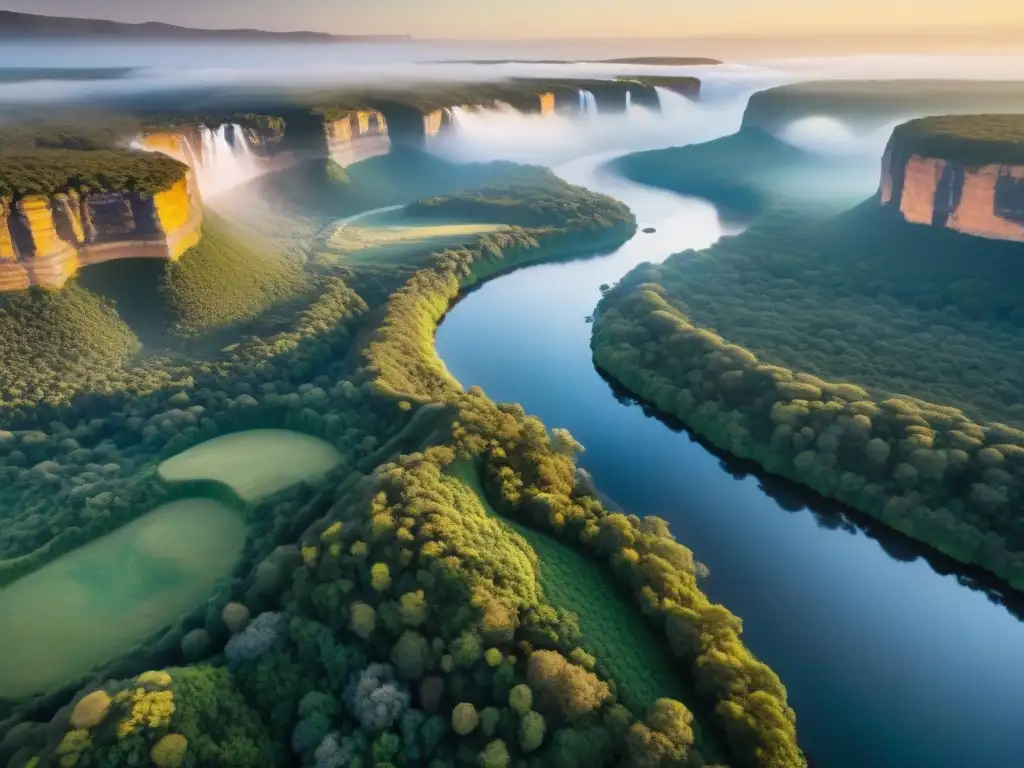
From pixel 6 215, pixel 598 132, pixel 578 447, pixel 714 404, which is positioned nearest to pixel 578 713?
pixel 578 447

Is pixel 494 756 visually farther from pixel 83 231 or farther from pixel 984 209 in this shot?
pixel 984 209

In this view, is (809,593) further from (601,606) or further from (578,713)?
(578,713)

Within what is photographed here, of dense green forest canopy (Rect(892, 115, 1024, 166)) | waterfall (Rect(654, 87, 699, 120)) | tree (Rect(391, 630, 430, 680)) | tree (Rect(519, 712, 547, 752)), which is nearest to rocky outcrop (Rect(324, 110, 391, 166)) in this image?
waterfall (Rect(654, 87, 699, 120))

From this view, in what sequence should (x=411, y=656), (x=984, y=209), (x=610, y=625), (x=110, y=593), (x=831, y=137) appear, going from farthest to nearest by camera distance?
(x=831, y=137) → (x=984, y=209) → (x=110, y=593) → (x=610, y=625) → (x=411, y=656)

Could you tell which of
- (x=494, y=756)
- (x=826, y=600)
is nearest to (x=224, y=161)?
(x=826, y=600)

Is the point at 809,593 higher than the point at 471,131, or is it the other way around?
the point at 471,131

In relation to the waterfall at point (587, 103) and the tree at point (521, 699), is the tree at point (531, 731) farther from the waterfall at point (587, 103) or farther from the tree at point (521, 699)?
the waterfall at point (587, 103)
